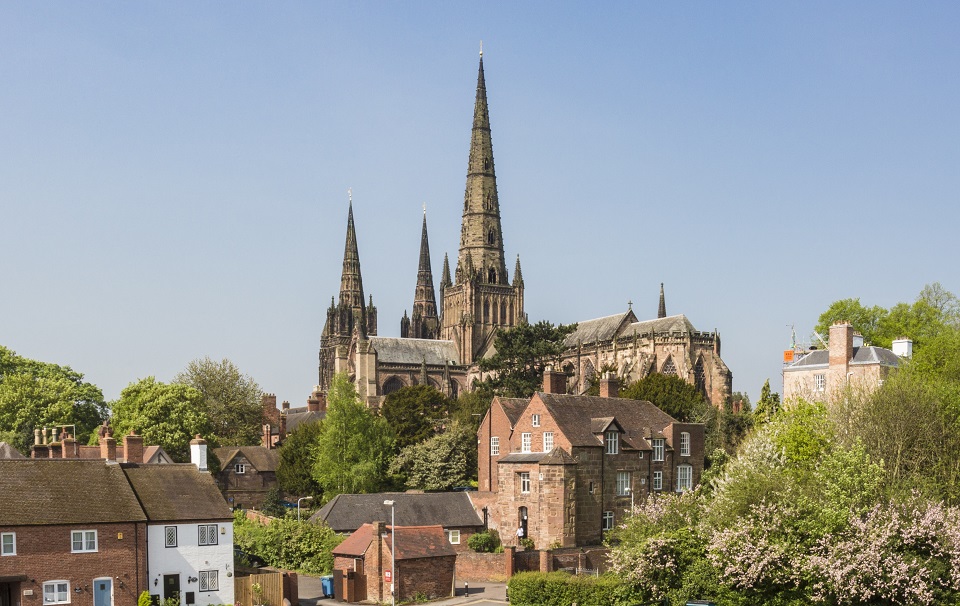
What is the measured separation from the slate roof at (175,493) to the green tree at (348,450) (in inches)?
972

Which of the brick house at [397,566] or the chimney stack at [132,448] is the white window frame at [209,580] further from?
the chimney stack at [132,448]

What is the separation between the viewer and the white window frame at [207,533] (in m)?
43.2

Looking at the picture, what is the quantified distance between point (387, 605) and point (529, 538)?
1276cm

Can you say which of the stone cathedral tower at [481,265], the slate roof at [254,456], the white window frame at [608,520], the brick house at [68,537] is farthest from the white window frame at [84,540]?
the stone cathedral tower at [481,265]

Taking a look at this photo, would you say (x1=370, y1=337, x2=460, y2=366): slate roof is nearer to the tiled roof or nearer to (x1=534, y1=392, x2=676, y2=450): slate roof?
the tiled roof

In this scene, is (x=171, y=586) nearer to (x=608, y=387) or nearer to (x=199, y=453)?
(x=199, y=453)

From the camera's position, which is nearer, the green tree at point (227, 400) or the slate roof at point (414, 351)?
the green tree at point (227, 400)

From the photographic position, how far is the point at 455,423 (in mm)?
78688

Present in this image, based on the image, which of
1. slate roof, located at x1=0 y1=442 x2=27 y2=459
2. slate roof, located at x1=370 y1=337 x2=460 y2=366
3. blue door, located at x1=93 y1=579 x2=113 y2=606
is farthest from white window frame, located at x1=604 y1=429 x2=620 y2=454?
slate roof, located at x1=370 y1=337 x2=460 y2=366

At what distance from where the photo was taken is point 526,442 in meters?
61.1

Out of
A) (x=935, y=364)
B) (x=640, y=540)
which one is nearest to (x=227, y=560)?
(x=640, y=540)

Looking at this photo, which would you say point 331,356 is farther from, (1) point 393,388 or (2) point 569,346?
(2) point 569,346

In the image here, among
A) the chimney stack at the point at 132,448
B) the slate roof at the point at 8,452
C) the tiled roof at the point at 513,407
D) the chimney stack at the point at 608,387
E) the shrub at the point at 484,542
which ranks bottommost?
the shrub at the point at 484,542

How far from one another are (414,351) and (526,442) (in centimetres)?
8576
